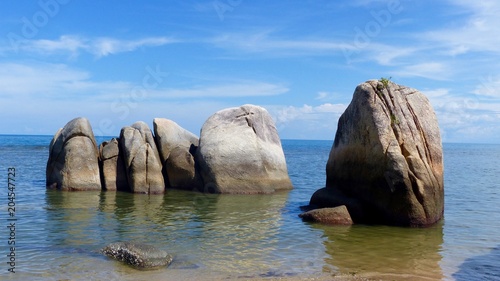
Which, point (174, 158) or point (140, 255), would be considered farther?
point (174, 158)

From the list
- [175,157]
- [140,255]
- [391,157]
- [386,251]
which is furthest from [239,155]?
[140,255]

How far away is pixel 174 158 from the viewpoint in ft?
81.6

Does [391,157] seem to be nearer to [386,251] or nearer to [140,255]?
[386,251]

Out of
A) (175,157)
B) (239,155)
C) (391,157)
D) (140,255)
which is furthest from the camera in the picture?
(175,157)

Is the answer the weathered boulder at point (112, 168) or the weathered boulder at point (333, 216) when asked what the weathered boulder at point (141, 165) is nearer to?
the weathered boulder at point (112, 168)

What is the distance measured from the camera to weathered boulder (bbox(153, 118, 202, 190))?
24875 millimetres

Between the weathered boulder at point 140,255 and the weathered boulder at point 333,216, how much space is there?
6606mm

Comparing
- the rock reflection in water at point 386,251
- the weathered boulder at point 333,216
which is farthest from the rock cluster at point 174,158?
the rock reflection in water at point 386,251

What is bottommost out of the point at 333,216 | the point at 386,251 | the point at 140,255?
the point at 386,251

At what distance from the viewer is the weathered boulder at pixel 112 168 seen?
24.2 metres

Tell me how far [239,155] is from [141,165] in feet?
15.9

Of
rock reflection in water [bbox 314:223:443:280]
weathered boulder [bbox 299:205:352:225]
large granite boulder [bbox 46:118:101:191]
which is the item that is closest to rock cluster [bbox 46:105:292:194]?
large granite boulder [bbox 46:118:101:191]

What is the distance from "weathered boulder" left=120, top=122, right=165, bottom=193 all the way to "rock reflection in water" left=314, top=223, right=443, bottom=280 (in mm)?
10557

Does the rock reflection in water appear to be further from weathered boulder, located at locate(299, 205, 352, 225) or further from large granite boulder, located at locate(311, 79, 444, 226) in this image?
large granite boulder, located at locate(311, 79, 444, 226)
